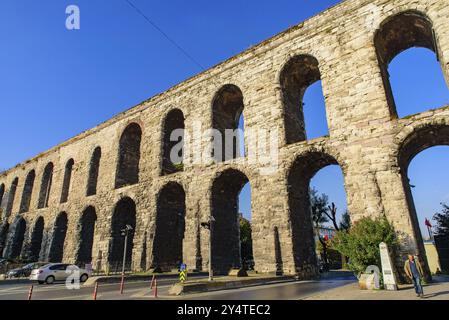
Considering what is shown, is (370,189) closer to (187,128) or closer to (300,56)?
(300,56)

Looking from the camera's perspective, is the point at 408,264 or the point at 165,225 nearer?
the point at 408,264

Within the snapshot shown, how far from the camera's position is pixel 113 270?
20641mm

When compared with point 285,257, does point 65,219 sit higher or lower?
higher

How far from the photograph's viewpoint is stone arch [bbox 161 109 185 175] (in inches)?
839

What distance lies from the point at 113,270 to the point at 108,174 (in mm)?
7273

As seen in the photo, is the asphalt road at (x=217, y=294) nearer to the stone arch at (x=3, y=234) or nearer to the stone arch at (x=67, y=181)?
the stone arch at (x=67, y=181)

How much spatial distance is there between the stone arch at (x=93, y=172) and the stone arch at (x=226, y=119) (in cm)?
1259

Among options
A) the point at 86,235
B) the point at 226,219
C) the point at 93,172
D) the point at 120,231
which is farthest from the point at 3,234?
the point at 226,219

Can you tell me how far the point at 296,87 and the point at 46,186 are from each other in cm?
2731

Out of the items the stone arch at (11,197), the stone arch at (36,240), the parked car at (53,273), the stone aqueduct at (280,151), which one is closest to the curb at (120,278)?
the stone aqueduct at (280,151)
